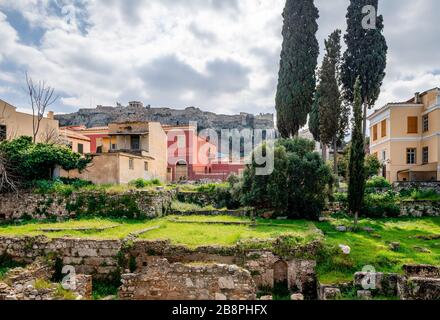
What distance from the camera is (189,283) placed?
10.8 meters

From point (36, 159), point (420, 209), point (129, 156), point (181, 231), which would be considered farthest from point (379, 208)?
point (36, 159)

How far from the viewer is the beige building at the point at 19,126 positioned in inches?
1027

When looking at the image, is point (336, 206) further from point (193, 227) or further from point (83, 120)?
point (83, 120)

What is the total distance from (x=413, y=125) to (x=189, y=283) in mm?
26110

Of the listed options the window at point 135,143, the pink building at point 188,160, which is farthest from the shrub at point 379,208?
the window at point 135,143

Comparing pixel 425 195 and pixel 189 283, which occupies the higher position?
pixel 425 195

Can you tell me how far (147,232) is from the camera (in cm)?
1528

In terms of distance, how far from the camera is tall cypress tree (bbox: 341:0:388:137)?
25.6 metres

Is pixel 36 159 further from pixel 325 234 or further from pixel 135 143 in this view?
pixel 325 234

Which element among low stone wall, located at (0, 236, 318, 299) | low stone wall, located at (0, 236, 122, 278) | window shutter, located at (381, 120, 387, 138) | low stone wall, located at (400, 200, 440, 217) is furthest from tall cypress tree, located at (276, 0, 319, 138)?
low stone wall, located at (0, 236, 122, 278)

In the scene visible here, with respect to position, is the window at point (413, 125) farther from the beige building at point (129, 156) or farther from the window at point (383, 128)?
the beige building at point (129, 156)

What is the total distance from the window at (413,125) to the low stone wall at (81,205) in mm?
21951

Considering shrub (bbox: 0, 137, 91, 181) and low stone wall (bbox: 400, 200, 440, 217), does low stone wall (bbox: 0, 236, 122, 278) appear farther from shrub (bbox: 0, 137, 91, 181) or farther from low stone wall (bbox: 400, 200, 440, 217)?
low stone wall (bbox: 400, 200, 440, 217)
